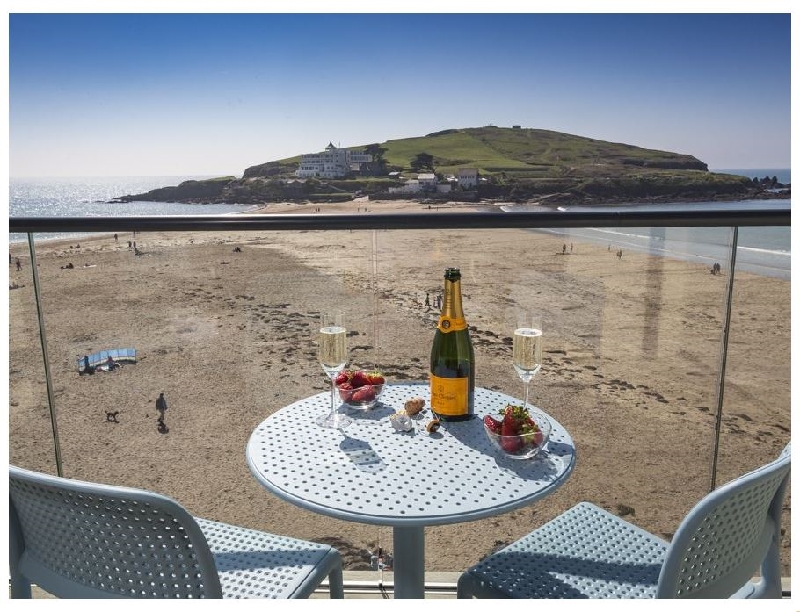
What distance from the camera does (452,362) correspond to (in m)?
1.55

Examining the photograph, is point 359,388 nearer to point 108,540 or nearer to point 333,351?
point 333,351

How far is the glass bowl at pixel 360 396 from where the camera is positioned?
1602 millimetres

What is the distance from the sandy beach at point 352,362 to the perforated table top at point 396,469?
0.64m

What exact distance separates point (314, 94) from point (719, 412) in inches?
2164

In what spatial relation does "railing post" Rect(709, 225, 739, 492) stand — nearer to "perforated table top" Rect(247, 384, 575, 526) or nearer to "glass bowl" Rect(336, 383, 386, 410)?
"perforated table top" Rect(247, 384, 575, 526)

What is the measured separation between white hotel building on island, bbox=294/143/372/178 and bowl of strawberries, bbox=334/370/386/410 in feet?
123

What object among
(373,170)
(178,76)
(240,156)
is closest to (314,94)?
(240,156)

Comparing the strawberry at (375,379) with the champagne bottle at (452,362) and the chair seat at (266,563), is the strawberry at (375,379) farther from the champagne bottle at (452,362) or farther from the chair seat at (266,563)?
the chair seat at (266,563)

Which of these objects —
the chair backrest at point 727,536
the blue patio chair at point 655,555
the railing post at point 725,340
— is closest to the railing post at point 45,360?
the blue patio chair at point 655,555

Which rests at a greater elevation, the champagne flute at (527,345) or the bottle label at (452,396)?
the champagne flute at (527,345)

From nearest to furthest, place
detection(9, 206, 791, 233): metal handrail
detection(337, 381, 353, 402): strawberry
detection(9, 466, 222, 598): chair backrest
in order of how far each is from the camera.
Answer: detection(9, 466, 222, 598): chair backrest < detection(337, 381, 353, 402): strawberry < detection(9, 206, 791, 233): metal handrail

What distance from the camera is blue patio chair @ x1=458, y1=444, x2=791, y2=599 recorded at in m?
1.07

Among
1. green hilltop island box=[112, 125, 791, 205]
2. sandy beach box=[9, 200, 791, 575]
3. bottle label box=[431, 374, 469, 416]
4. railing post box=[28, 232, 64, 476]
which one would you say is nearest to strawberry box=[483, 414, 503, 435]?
bottle label box=[431, 374, 469, 416]
